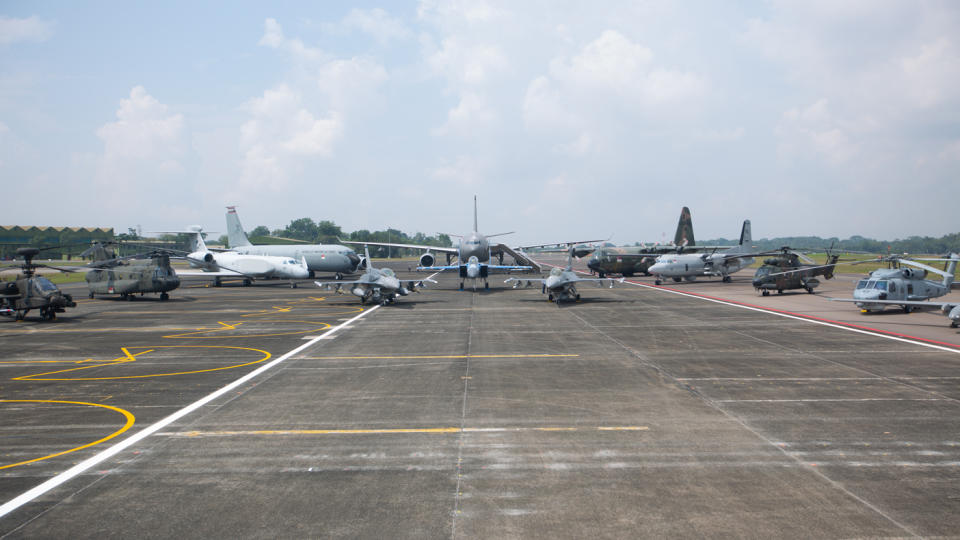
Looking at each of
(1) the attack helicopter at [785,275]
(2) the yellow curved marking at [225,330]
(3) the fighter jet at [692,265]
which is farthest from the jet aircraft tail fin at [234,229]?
(1) the attack helicopter at [785,275]

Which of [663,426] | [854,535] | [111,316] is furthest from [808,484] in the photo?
[111,316]

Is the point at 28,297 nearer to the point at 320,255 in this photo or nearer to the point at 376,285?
the point at 376,285

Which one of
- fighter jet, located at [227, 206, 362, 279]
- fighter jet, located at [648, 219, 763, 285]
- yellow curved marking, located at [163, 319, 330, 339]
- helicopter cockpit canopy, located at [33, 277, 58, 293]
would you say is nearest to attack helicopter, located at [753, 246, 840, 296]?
fighter jet, located at [648, 219, 763, 285]

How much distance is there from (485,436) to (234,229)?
59.0 m

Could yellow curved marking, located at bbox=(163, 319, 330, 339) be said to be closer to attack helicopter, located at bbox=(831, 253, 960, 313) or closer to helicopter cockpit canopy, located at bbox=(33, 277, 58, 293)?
helicopter cockpit canopy, located at bbox=(33, 277, 58, 293)

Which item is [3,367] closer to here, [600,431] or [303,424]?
[303,424]

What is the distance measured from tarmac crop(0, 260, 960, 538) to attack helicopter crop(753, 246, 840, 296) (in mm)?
15746

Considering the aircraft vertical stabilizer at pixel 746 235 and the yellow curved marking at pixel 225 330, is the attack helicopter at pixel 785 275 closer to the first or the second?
the aircraft vertical stabilizer at pixel 746 235

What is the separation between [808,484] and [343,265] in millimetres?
49409

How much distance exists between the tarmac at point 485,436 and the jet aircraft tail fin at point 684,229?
41.6m

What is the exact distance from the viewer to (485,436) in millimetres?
9812

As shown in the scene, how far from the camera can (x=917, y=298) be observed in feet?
85.5

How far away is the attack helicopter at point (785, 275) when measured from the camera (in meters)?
36.4

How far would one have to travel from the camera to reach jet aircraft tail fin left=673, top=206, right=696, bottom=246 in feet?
202
